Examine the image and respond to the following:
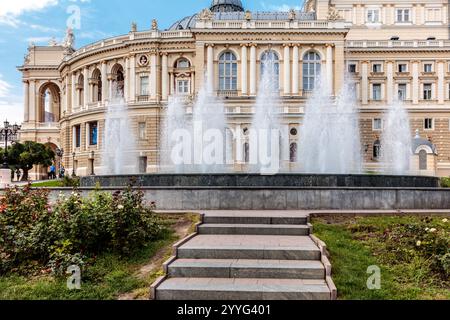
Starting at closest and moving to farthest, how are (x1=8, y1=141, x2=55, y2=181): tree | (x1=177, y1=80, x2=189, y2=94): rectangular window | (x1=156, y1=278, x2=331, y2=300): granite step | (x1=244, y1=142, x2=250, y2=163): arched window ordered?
(x1=156, y1=278, x2=331, y2=300): granite step, (x1=244, y1=142, x2=250, y2=163): arched window, (x1=8, y1=141, x2=55, y2=181): tree, (x1=177, y1=80, x2=189, y2=94): rectangular window

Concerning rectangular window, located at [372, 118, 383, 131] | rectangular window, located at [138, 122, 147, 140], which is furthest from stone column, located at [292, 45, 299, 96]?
rectangular window, located at [138, 122, 147, 140]

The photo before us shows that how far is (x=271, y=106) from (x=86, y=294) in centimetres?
4221

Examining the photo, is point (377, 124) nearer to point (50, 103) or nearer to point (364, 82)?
point (364, 82)

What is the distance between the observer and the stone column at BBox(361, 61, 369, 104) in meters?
58.1

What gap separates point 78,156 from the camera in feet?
200

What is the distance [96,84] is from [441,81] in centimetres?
4615

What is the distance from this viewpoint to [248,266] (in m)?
8.00

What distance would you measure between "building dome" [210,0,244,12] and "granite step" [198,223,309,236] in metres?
63.4

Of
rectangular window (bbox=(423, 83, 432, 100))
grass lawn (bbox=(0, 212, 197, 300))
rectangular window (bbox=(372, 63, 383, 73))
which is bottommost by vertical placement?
grass lawn (bbox=(0, 212, 197, 300))

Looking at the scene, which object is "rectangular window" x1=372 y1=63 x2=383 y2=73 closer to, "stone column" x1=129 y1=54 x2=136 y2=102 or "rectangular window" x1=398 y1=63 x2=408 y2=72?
"rectangular window" x1=398 y1=63 x2=408 y2=72

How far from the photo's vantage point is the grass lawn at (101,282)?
7320mm

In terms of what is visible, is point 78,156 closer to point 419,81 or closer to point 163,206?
point 419,81

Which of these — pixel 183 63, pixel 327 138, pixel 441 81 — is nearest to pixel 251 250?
pixel 327 138
